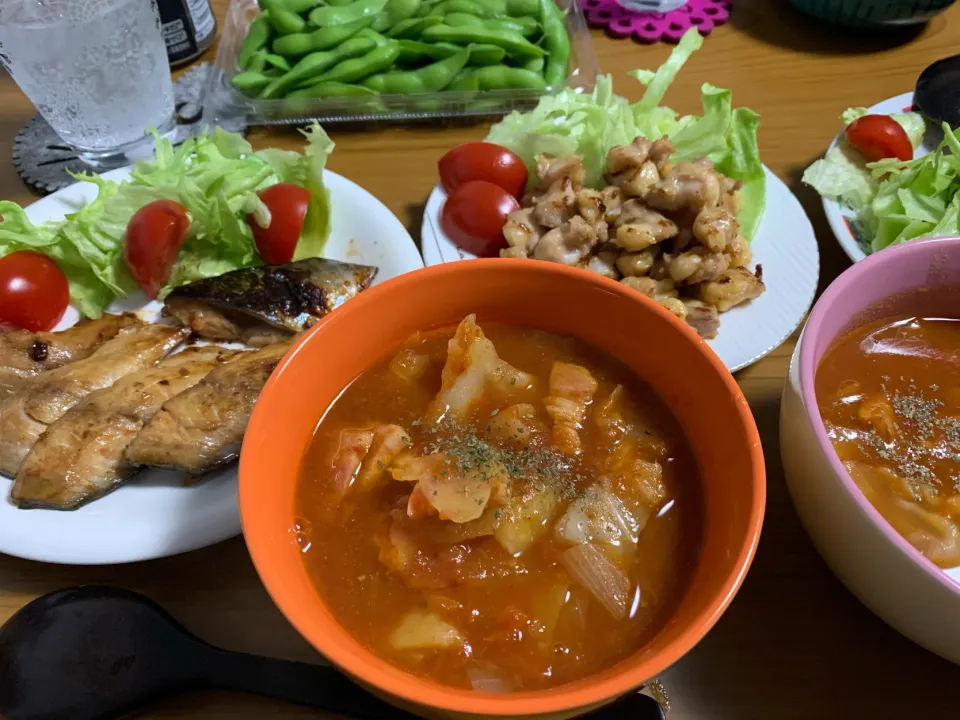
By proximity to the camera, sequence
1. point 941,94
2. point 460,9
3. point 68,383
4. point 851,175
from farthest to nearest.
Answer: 1. point 460,9
2. point 941,94
3. point 851,175
4. point 68,383

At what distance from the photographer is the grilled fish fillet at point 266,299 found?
1.86 metres

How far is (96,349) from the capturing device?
190 cm

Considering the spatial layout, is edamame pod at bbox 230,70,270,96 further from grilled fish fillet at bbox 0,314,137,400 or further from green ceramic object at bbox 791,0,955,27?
green ceramic object at bbox 791,0,955,27

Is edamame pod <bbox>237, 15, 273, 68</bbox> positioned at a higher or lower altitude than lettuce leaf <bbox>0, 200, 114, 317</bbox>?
higher

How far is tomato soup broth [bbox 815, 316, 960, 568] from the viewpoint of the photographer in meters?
1.21

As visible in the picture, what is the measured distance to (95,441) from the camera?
1527 millimetres

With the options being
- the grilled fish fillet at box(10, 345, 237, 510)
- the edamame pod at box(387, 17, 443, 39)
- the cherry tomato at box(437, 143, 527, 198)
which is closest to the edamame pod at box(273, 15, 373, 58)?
the edamame pod at box(387, 17, 443, 39)

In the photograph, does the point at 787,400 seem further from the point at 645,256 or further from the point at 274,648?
the point at 274,648

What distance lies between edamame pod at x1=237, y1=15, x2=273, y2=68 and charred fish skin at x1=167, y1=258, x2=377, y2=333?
115 centimetres

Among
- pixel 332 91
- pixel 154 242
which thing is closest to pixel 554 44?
pixel 332 91

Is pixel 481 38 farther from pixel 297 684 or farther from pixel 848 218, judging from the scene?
pixel 297 684

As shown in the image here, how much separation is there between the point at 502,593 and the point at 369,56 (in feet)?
7.04

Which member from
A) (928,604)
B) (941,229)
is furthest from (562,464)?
(941,229)

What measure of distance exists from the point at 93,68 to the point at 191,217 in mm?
566
